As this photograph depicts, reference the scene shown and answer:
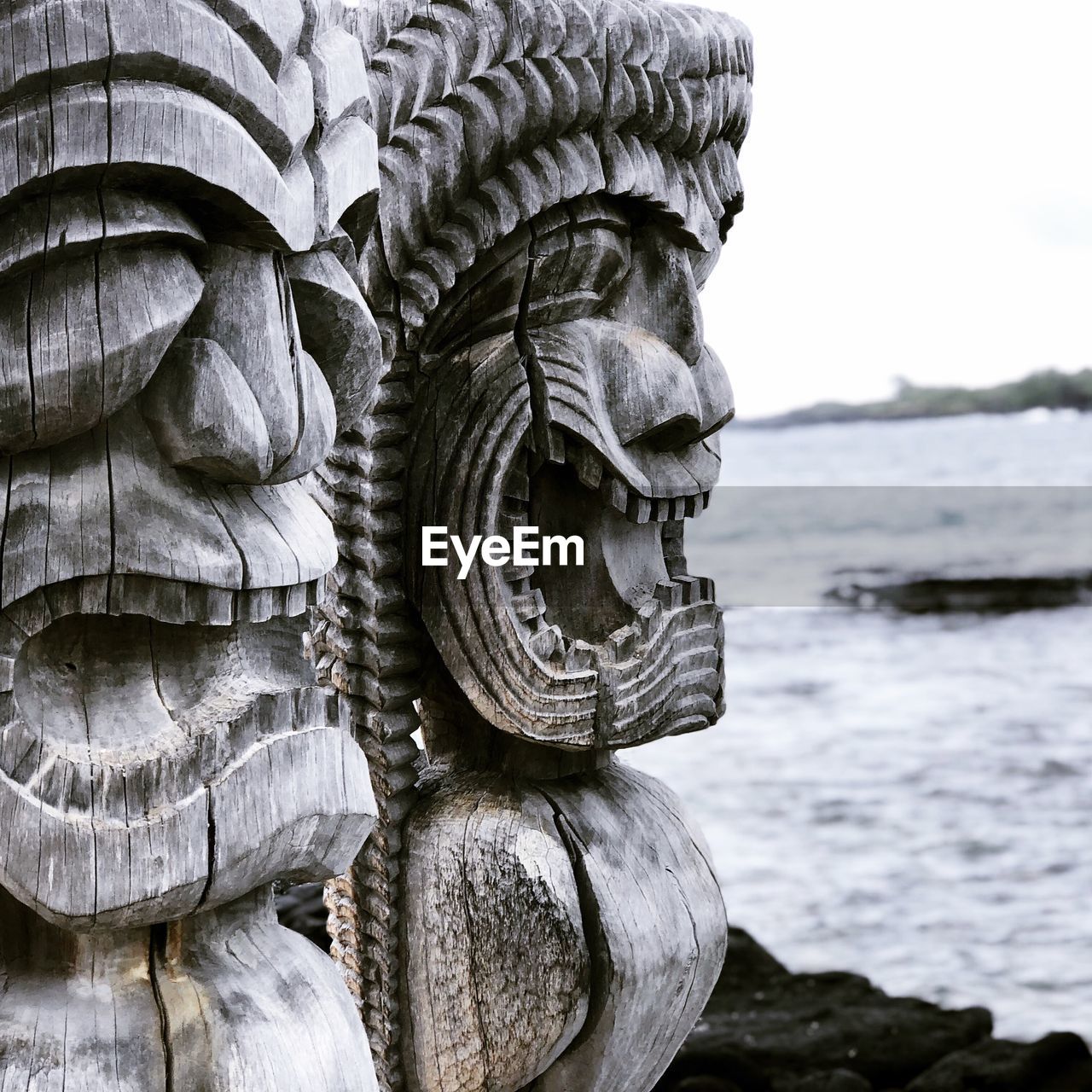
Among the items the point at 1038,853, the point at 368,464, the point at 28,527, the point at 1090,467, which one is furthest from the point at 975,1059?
the point at 1090,467

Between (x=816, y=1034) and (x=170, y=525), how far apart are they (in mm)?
2796

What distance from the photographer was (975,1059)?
331 centimetres

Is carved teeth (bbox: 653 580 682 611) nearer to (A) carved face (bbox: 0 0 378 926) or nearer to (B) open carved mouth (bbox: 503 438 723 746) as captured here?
(B) open carved mouth (bbox: 503 438 723 746)

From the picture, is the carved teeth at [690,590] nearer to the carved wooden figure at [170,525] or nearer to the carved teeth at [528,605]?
the carved teeth at [528,605]

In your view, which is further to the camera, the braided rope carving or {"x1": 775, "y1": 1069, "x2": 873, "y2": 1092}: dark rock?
{"x1": 775, "y1": 1069, "x2": 873, "y2": 1092}: dark rock

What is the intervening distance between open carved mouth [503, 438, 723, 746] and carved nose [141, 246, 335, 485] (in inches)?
20.1

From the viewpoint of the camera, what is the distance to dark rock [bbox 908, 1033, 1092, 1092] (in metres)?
3.25

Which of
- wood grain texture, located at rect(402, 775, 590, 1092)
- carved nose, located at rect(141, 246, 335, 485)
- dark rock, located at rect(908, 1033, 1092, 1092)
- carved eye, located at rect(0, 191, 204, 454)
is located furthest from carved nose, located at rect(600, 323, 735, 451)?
dark rock, located at rect(908, 1033, 1092, 1092)

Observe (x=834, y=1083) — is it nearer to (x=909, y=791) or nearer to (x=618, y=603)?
(x=618, y=603)

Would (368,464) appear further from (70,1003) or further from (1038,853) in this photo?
(1038,853)

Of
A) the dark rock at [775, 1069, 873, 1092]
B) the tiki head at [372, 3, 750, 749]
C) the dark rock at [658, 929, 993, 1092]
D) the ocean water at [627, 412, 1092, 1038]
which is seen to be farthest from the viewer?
the ocean water at [627, 412, 1092, 1038]

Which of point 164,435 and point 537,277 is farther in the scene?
point 537,277

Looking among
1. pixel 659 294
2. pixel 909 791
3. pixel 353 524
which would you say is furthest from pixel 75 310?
pixel 909 791

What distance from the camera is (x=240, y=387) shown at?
1.16 metres
